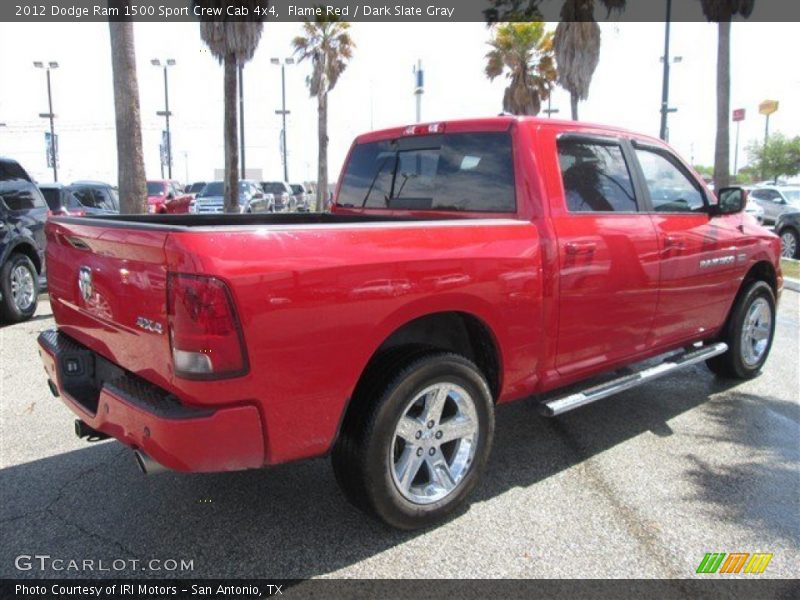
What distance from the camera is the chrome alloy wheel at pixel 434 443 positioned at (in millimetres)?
2992

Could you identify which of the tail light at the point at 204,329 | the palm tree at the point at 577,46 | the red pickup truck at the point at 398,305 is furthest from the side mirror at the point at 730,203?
the palm tree at the point at 577,46

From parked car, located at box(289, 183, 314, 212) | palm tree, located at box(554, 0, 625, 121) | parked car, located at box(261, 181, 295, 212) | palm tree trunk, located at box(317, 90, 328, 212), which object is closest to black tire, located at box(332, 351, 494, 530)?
palm tree, located at box(554, 0, 625, 121)

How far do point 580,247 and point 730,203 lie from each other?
202cm

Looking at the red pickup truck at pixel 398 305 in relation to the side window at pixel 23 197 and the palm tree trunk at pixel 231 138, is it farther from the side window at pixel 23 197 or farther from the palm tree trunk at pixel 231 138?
the palm tree trunk at pixel 231 138

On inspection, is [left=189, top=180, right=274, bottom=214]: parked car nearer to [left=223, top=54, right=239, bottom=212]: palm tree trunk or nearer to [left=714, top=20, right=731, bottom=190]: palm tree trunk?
[left=223, top=54, right=239, bottom=212]: palm tree trunk

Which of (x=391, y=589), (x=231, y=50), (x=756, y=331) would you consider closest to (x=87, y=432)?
(x=391, y=589)

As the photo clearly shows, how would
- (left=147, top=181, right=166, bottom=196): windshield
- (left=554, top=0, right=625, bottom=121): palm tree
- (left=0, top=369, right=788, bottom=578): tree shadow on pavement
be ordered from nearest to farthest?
(left=0, top=369, right=788, bottom=578): tree shadow on pavement < (left=554, top=0, right=625, bottom=121): palm tree < (left=147, top=181, right=166, bottom=196): windshield

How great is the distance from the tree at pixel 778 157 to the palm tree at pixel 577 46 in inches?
2275

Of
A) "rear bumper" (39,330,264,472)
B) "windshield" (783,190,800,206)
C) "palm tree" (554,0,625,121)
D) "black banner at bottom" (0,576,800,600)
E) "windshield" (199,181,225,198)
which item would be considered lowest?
"black banner at bottom" (0,576,800,600)

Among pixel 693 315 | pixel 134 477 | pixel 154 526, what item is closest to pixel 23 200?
pixel 134 477

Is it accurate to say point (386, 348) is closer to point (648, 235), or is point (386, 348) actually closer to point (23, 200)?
point (648, 235)

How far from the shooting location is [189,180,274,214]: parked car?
72.5 feet

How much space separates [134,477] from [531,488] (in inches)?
89.1

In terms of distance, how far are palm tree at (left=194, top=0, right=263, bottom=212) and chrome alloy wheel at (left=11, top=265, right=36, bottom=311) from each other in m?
7.35
